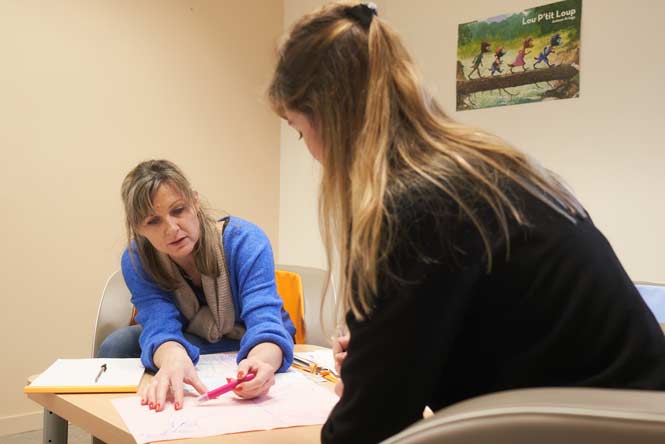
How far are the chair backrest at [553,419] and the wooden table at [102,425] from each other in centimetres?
51

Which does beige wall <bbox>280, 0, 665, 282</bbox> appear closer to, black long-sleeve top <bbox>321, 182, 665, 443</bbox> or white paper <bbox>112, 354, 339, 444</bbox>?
white paper <bbox>112, 354, 339, 444</bbox>

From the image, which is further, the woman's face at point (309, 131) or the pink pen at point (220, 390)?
the pink pen at point (220, 390)

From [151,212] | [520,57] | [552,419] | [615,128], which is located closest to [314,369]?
[151,212]

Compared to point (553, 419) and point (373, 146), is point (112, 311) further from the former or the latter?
point (553, 419)

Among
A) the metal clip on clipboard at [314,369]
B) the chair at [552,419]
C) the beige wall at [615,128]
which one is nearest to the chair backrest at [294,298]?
the metal clip on clipboard at [314,369]

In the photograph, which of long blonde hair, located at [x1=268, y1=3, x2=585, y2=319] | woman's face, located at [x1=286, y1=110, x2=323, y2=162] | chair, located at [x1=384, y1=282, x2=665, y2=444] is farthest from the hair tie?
chair, located at [x1=384, y1=282, x2=665, y2=444]

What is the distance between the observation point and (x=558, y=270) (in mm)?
642

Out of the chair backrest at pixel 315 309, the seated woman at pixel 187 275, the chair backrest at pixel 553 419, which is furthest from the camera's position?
the chair backrest at pixel 315 309

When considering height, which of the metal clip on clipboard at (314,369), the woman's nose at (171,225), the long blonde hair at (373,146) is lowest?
the metal clip on clipboard at (314,369)

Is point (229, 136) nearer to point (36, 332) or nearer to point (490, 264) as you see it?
point (36, 332)

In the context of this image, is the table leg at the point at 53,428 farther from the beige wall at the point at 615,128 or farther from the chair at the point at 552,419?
the beige wall at the point at 615,128

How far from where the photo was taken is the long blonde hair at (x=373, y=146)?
0.67m

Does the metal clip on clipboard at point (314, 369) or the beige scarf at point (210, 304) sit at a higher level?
the beige scarf at point (210, 304)

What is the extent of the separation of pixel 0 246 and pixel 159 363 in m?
1.70
